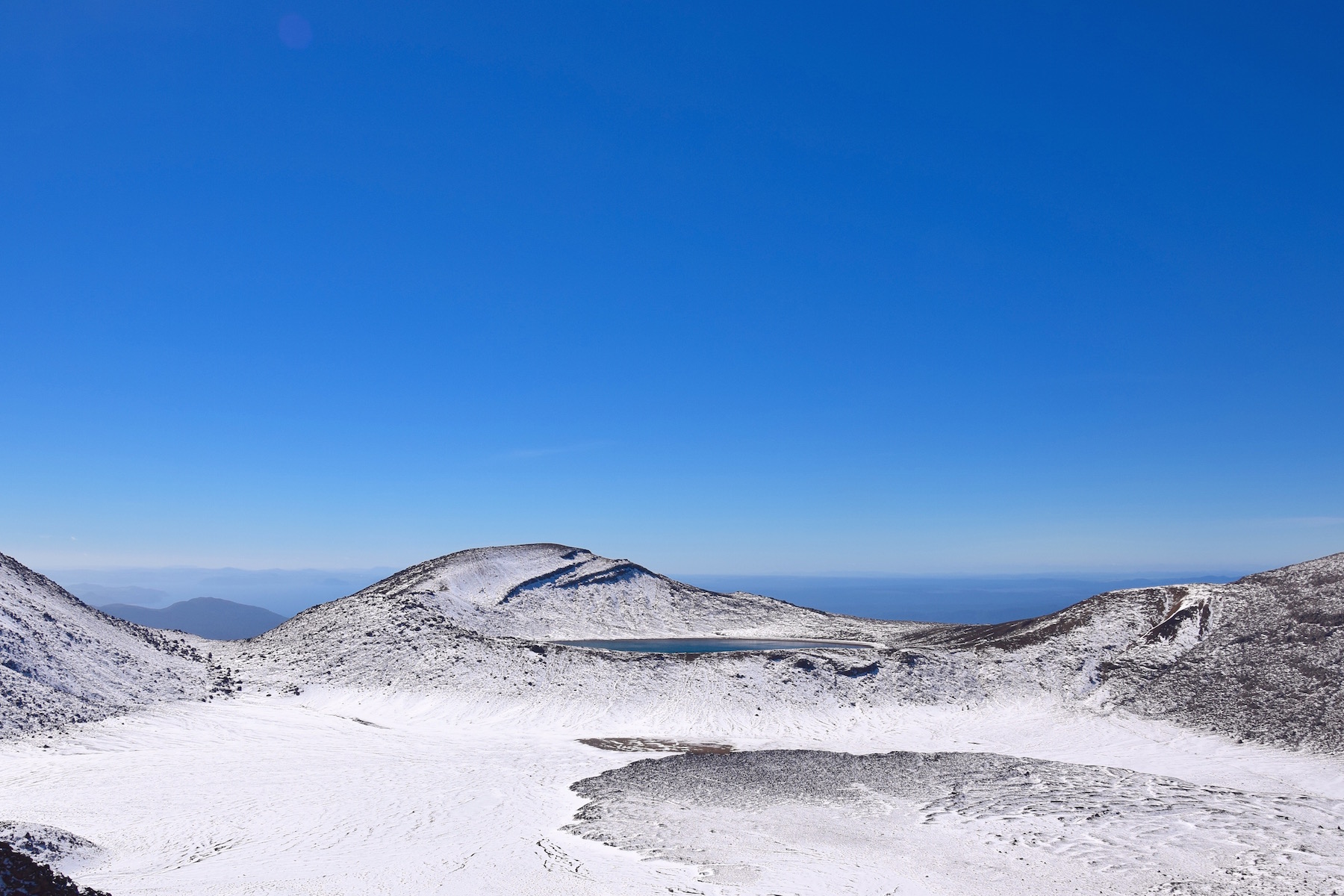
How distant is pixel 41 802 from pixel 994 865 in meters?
25.1

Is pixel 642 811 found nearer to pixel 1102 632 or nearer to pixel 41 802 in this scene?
pixel 41 802

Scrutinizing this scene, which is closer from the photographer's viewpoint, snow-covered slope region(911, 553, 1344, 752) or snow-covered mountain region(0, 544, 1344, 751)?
snow-covered slope region(911, 553, 1344, 752)

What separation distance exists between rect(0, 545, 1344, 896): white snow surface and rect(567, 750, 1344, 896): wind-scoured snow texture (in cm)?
11

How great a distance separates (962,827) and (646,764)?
10.9 meters

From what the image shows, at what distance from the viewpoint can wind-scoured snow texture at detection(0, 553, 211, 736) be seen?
2712cm

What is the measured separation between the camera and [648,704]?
34.2m

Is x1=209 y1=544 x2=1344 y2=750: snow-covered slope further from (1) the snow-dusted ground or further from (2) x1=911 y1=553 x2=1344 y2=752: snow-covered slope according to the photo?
(1) the snow-dusted ground

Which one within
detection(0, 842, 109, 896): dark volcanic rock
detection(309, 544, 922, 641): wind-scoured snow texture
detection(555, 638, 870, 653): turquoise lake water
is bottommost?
detection(555, 638, 870, 653): turquoise lake water

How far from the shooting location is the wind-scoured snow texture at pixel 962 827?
613 inches

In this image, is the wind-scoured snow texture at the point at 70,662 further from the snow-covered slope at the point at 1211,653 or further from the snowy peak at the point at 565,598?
the snow-covered slope at the point at 1211,653

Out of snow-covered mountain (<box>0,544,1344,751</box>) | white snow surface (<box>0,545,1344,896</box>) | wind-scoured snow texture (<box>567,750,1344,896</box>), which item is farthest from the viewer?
snow-covered mountain (<box>0,544,1344,751</box>)

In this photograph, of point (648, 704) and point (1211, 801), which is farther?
point (648, 704)

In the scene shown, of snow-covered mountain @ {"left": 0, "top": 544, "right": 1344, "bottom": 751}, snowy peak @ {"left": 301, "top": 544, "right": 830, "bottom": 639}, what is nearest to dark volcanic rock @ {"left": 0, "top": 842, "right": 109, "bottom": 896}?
snow-covered mountain @ {"left": 0, "top": 544, "right": 1344, "bottom": 751}

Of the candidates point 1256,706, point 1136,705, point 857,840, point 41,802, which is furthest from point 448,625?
point 1256,706
